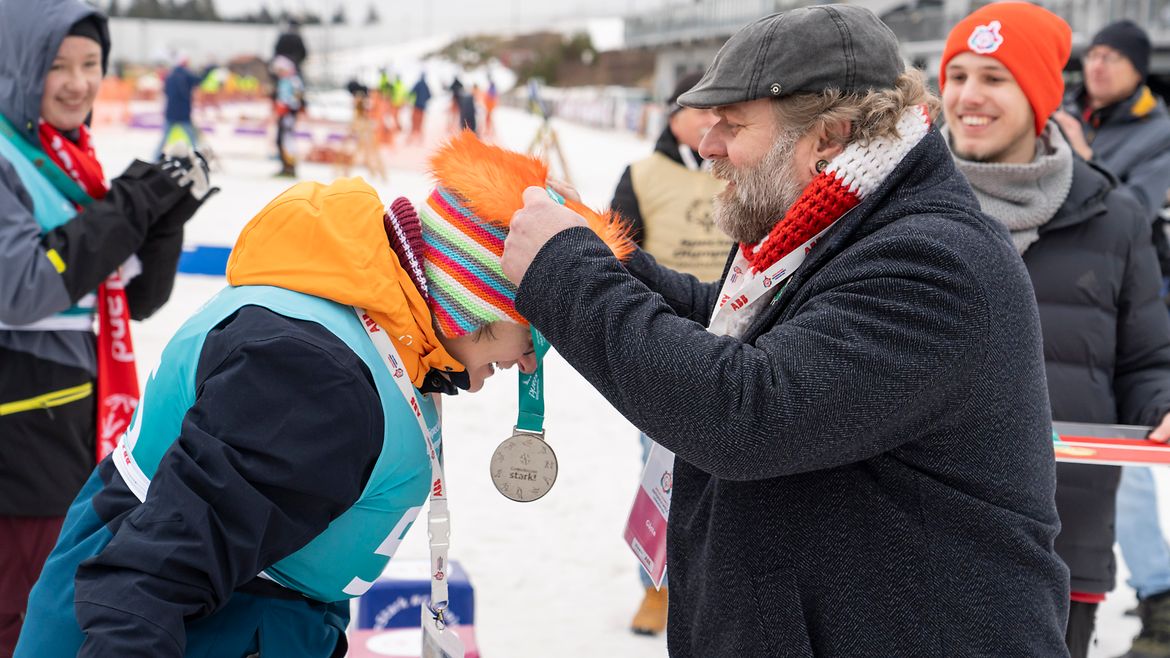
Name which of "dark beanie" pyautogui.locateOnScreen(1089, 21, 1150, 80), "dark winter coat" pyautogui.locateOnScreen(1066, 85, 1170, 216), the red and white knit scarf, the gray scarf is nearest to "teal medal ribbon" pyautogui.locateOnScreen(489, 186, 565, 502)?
the red and white knit scarf

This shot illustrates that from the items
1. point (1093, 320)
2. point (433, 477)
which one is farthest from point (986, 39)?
point (433, 477)

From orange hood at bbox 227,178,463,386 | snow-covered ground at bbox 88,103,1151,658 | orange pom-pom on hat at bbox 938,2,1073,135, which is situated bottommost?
snow-covered ground at bbox 88,103,1151,658

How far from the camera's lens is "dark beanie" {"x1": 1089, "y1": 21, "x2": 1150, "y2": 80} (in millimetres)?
5434

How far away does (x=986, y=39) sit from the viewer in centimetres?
290

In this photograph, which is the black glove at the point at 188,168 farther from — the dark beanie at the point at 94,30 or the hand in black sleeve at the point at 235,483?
the hand in black sleeve at the point at 235,483

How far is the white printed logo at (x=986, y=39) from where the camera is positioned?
9.45 feet

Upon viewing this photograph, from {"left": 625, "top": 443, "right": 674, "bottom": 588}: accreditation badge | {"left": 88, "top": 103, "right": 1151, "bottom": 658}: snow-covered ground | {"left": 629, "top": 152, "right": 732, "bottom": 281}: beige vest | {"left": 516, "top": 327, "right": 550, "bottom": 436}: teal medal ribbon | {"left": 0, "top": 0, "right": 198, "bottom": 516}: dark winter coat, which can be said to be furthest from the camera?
{"left": 629, "top": 152, "right": 732, "bottom": 281}: beige vest

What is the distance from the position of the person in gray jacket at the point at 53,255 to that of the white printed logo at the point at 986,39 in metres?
2.31

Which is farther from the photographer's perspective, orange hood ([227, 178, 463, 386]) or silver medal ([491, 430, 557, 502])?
silver medal ([491, 430, 557, 502])

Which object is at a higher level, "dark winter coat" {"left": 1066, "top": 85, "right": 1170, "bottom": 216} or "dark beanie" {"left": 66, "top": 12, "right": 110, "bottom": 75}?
"dark beanie" {"left": 66, "top": 12, "right": 110, "bottom": 75}

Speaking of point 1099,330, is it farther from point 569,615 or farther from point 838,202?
point 569,615

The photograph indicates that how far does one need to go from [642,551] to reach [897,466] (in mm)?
920

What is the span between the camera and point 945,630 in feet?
5.02

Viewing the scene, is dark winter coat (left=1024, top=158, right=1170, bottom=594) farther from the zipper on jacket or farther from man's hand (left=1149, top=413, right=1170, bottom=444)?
the zipper on jacket
